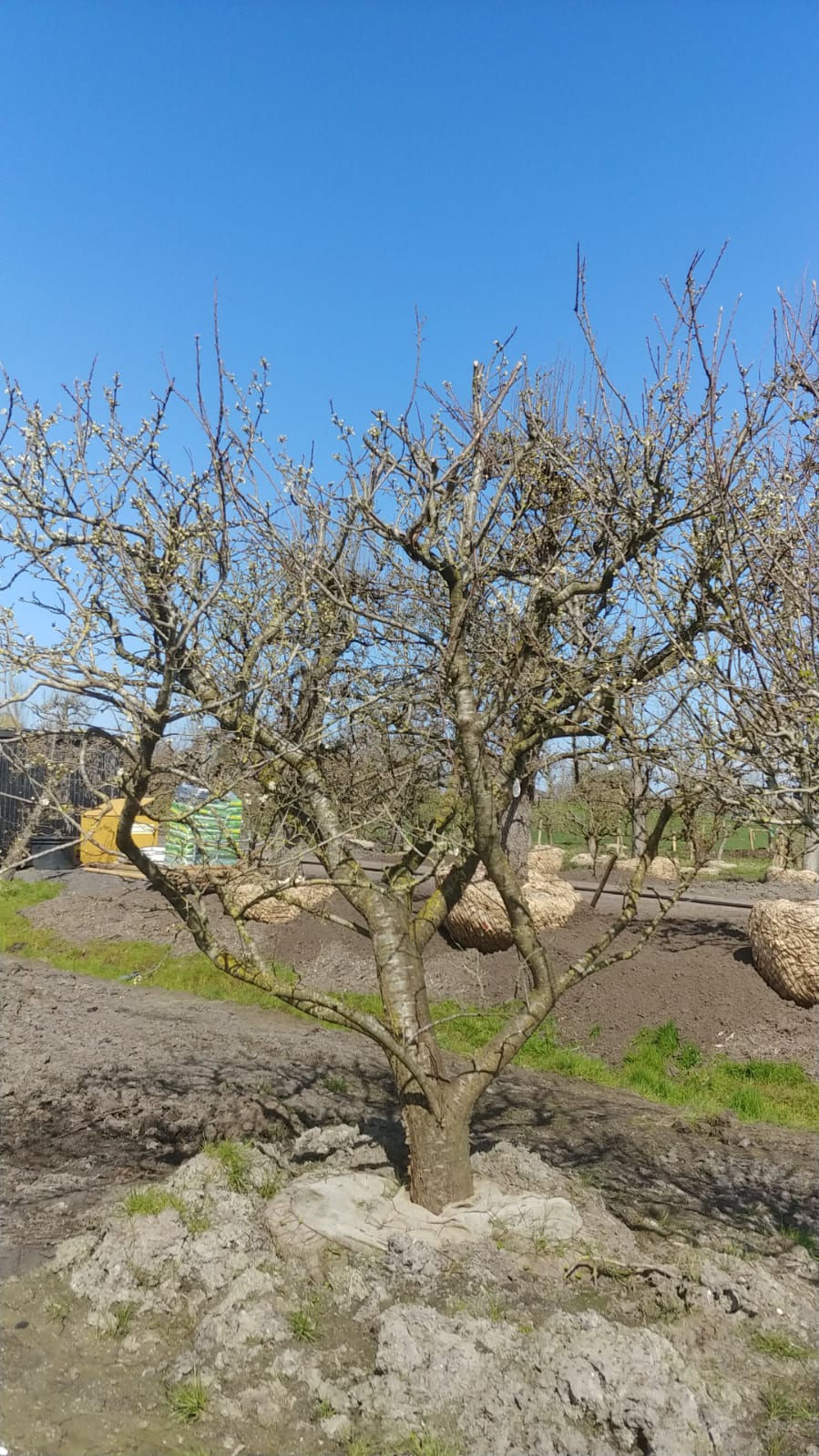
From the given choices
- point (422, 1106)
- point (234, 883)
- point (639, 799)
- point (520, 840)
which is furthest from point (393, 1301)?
point (520, 840)

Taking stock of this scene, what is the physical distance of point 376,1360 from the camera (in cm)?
366

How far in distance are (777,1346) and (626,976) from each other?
6601 millimetres

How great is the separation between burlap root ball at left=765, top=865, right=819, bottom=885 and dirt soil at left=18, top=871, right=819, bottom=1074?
302 cm

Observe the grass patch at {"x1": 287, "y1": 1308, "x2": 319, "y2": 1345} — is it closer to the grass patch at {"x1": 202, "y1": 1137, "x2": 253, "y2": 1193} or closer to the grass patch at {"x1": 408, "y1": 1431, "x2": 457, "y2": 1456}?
the grass patch at {"x1": 408, "y1": 1431, "x2": 457, "y2": 1456}

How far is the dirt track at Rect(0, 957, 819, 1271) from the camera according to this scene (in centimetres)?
559

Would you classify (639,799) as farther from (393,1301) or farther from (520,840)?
(520,840)

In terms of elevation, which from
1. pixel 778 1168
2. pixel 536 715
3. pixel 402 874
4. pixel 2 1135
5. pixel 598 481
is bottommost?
pixel 2 1135

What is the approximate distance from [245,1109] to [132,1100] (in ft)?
3.72

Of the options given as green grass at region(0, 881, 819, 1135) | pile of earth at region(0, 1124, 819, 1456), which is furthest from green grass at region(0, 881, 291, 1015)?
pile of earth at region(0, 1124, 819, 1456)

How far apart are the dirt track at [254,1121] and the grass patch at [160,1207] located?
42 cm

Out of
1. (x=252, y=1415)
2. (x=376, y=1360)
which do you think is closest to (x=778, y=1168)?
(x=376, y=1360)

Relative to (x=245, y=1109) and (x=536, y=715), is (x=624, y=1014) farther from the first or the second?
(x=536, y=715)

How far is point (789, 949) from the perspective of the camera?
9.45 metres

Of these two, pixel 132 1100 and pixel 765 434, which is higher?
pixel 765 434
